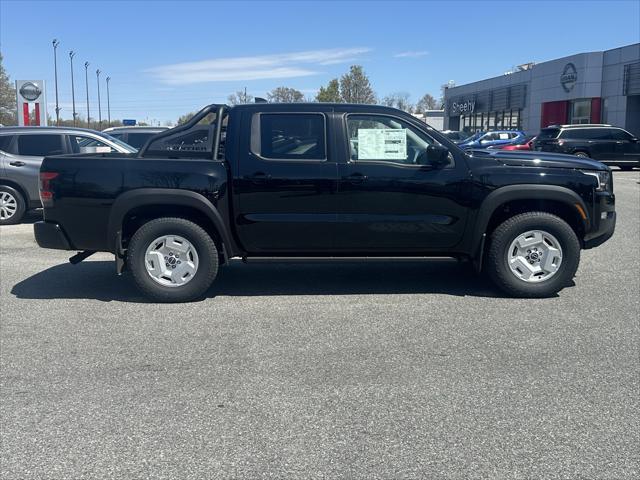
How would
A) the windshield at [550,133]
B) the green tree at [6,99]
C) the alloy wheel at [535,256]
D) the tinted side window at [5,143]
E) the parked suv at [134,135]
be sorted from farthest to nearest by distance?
1. the green tree at [6,99]
2. the windshield at [550,133]
3. the parked suv at [134,135]
4. the tinted side window at [5,143]
5. the alloy wheel at [535,256]

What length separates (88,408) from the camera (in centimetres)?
404

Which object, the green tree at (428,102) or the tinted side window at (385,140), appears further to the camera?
the green tree at (428,102)

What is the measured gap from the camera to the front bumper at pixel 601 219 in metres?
6.61

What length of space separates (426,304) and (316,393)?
2.40 m

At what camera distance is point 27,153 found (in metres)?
11.8

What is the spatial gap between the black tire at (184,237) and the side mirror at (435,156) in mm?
2195

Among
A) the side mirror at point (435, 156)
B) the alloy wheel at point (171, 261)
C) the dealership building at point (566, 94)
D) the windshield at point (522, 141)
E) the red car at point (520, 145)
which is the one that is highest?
the dealership building at point (566, 94)

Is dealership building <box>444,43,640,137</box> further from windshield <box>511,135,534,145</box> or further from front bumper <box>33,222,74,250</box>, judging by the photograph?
front bumper <box>33,222,74,250</box>

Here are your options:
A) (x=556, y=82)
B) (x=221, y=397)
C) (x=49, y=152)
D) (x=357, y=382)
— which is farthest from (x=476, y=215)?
(x=556, y=82)

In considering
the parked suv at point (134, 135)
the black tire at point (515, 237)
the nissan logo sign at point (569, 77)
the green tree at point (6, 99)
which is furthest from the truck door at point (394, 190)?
the green tree at point (6, 99)

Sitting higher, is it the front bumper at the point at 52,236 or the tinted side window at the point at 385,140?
the tinted side window at the point at 385,140

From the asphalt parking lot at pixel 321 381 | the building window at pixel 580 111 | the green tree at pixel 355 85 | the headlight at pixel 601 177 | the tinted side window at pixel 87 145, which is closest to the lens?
the asphalt parking lot at pixel 321 381

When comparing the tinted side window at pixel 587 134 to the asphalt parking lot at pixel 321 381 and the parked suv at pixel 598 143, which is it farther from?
the asphalt parking lot at pixel 321 381

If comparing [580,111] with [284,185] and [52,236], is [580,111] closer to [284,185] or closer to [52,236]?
[284,185]
